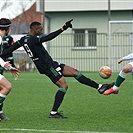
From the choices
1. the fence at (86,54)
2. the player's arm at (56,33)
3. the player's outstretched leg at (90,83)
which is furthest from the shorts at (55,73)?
the fence at (86,54)

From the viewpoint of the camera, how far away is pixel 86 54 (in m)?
33.9

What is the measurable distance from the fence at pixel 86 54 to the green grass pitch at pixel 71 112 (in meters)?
14.0

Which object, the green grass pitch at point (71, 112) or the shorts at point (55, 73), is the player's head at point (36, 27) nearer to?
the shorts at point (55, 73)

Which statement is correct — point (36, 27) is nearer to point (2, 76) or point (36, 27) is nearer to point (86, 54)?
point (2, 76)

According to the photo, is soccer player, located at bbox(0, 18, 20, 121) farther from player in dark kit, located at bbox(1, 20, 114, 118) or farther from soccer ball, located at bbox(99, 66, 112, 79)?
soccer ball, located at bbox(99, 66, 112, 79)

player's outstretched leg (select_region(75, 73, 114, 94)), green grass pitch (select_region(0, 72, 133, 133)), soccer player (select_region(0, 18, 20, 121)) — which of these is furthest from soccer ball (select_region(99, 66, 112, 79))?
soccer player (select_region(0, 18, 20, 121))

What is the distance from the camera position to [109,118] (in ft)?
33.1

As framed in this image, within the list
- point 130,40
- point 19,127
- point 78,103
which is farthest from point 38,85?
point 130,40

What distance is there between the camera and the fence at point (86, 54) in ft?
103

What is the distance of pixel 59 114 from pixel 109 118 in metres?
0.95

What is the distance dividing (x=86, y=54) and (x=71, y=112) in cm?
2278

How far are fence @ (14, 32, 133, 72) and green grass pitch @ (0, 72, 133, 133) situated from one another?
1397 centimetres

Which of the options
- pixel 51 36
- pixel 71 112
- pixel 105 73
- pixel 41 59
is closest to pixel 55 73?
pixel 41 59

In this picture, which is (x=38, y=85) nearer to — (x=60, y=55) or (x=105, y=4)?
(x=60, y=55)
